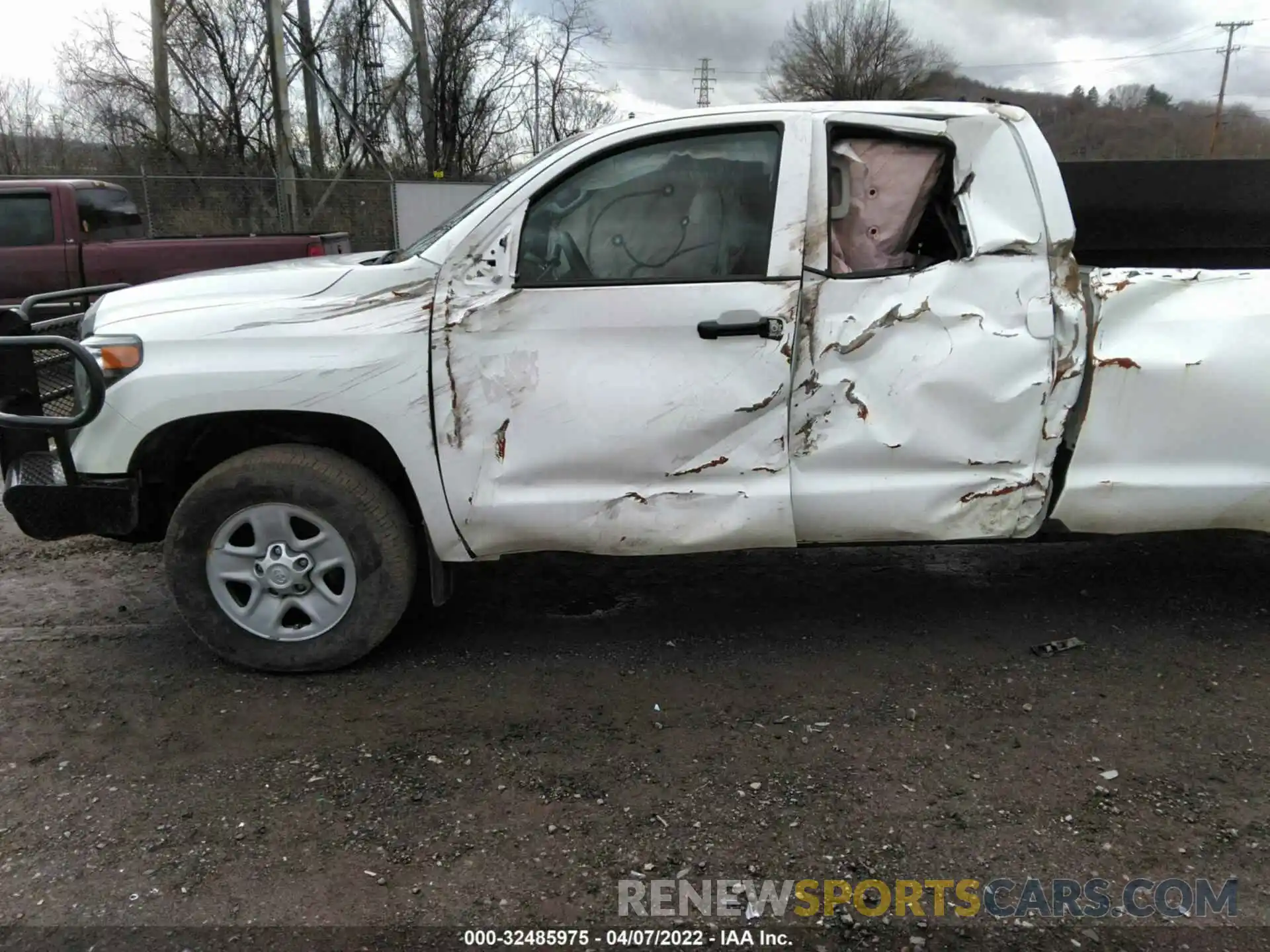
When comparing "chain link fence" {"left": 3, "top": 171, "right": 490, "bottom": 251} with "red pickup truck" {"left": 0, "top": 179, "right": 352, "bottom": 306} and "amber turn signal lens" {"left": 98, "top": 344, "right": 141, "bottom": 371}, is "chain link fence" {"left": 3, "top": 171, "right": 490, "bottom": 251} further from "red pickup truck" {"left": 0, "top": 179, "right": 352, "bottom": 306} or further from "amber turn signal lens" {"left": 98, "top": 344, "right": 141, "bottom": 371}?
"amber turn signal lens" {"left": 98, "top": 344, "right": 141, "bottom": 371}

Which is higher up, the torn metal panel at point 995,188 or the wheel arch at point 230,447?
the torn metal panel at point 995,188

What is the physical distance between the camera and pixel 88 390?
332cm

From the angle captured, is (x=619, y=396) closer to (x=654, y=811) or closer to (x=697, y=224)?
(x=697, y=224)

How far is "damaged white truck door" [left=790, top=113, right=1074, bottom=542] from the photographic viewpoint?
10.9 ft

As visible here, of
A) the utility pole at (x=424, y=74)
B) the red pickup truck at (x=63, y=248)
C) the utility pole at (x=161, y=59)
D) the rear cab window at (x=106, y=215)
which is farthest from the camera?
the utility pole at (x=424, y=74)

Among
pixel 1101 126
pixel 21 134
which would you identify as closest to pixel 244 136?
pixel 21 134

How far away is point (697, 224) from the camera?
3.38 m

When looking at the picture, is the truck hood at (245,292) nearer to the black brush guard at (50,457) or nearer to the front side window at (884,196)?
the black brush guard at (50,457)

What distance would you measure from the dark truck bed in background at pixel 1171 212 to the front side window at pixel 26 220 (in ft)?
30.6

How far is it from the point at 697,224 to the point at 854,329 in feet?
2.18

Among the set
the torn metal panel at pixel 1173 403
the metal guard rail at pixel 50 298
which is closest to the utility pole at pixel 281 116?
the metal guard rail at pixel 50 298

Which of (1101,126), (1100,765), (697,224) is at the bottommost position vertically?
(1100,765)

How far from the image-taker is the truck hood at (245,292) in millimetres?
3367

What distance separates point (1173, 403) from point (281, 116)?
1868cm
